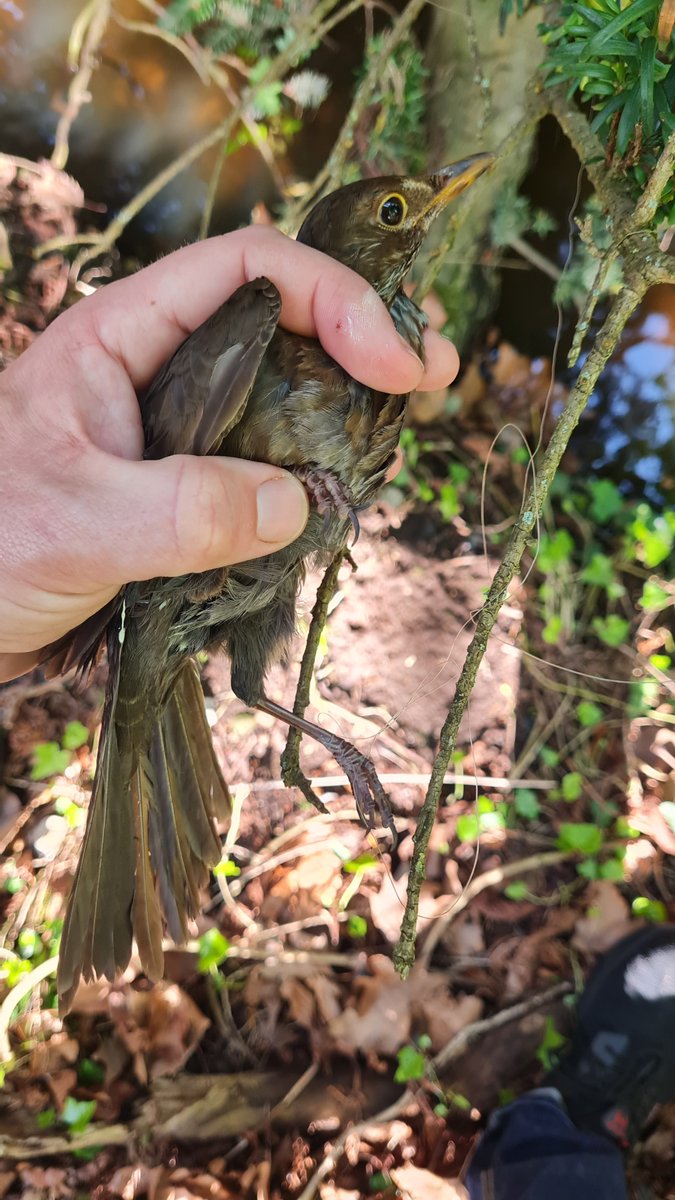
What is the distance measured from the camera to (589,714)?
3641 millimetres

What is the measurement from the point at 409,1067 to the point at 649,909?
123cm

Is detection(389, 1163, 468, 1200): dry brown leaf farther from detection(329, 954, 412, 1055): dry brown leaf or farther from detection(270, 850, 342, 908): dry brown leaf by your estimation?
detection(270, 850, 342, 908): dry brown leaf

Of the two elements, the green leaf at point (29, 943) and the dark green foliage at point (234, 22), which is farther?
the dark green foliage at point (234, 22)

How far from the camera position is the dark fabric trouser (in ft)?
9.07

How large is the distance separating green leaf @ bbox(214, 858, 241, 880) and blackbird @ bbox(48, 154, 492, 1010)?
1.88ft

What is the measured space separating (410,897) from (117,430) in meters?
1.39

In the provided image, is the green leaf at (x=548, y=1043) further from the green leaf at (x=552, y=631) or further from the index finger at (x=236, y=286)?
the index finger at (x=236, y=286)

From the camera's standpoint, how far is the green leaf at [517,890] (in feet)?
10.6

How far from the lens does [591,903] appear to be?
128 inches

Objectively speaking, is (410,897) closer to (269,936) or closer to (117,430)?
(117,430)

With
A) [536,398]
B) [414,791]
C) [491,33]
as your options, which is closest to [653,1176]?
[414,791]

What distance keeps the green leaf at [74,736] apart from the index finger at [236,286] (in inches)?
66.0

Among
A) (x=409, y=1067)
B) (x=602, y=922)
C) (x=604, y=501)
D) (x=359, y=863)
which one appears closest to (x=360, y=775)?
(x=359, y=863)

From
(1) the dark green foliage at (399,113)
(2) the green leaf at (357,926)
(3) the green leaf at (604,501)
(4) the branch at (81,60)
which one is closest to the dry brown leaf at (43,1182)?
(2) the green leaf at (357,926)
